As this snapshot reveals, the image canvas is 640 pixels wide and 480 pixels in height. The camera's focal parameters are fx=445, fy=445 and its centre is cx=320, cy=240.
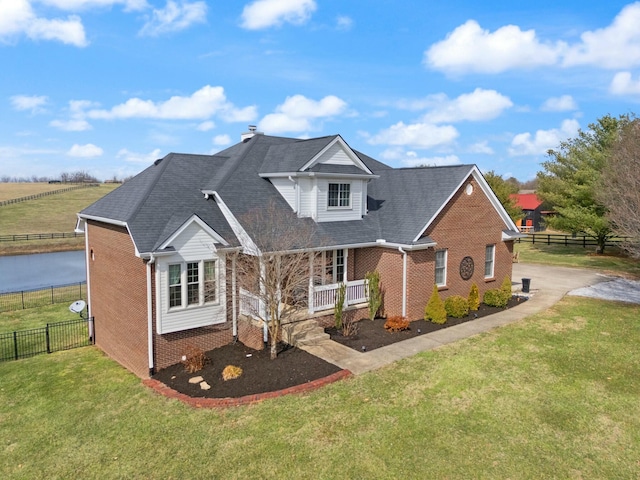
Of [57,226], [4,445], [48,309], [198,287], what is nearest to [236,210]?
[198,287]

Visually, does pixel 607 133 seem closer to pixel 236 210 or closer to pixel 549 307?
pixel 549 307

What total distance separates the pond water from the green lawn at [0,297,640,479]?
24989 mm

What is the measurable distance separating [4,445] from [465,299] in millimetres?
16293

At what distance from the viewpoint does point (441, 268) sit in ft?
62.1

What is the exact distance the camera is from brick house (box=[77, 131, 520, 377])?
1389 centimetres

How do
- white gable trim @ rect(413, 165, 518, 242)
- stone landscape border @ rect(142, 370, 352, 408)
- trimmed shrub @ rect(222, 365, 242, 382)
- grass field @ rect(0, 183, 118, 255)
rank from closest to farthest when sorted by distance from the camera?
1. stone landscape border @ rect(142, 370, 352, 408)
2. trimmed shrub @ rect(222, 365, 242, 382)
3. white gable trim @ rect(413, 165, 518, 242)
4. grass field @ rect(0, 183, 118, 255)

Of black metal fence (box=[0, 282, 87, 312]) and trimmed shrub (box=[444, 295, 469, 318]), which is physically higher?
trimmed shrub (box=[444, 295, 469, 318])

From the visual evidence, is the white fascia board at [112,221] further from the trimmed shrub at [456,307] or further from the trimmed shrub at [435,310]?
the trimmed shrub at [456,307]

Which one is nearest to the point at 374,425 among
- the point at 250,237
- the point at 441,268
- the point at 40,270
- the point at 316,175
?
the point at 250,237

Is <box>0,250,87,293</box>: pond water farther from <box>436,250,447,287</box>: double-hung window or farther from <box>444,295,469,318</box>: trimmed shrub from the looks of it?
<box>444,295,469,318</box>: trimmed shrub

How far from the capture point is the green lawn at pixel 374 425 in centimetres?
865

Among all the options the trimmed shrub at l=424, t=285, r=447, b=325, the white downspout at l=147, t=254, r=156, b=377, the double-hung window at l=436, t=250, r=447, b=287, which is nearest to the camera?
the white downspout at l=147, t=254, r=156, b=377

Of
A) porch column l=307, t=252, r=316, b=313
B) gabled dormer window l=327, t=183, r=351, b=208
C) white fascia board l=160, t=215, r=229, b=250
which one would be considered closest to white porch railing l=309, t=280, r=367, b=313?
porch column l=307, t=252, r=316, b=313

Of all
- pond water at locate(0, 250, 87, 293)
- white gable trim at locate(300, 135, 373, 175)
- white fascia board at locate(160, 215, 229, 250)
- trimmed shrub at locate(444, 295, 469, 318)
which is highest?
white gable trim at locate(300, 135, 373, 175)
